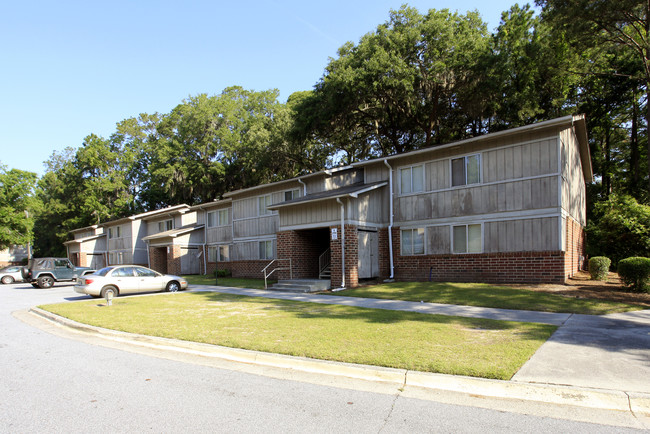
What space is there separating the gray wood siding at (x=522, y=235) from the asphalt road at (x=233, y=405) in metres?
11.3

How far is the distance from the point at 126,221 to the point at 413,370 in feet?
135

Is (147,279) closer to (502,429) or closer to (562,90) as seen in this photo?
(502,429)

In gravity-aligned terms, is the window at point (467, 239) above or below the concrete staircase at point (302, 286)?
above

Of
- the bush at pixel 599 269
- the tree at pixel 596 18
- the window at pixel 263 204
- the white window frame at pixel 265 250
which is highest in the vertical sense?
the tree at pixel 596 18

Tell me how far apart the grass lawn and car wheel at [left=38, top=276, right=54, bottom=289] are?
14412mm

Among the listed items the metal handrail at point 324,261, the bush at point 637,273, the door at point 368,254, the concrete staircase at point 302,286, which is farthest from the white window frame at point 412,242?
the bush at point 637,273

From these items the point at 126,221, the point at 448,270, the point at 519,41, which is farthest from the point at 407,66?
the point at 126,221

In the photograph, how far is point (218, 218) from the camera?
29234 mm

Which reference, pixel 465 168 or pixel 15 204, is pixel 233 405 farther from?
pixel 15 204

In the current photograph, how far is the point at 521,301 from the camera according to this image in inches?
449

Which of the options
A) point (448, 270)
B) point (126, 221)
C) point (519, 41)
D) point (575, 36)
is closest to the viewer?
point (448, 270)

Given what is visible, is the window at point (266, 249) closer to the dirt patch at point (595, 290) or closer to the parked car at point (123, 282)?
the parked car at point (123, 282)

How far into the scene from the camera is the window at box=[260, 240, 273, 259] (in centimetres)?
2381

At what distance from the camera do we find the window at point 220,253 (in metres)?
27.9
